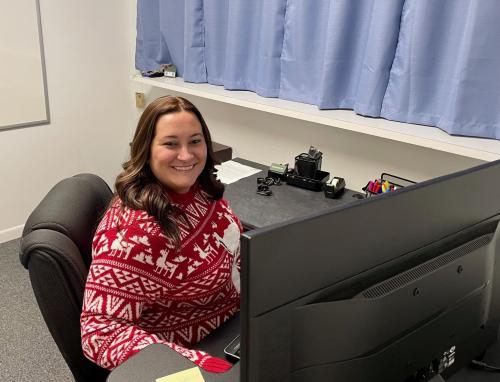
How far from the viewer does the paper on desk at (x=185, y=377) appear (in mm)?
764

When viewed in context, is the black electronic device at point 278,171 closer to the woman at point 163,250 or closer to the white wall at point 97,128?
the white wall at point 97,128

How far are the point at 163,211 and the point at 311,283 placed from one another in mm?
618

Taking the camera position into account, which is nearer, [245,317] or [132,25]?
[245,317]

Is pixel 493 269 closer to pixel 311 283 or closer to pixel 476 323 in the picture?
pixel 476 323


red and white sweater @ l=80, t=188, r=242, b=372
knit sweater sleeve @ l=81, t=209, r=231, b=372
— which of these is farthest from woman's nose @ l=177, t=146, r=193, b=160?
knit sweater sleeve @ l=81, t=209, r=231, b=372

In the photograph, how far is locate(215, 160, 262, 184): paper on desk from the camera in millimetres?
1958

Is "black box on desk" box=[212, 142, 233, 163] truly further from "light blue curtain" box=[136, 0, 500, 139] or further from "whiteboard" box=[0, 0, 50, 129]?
"whiteboard" box=[0, 0, 50, 129]

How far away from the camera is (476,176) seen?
647 millimetres

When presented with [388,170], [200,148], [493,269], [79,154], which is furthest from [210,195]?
[79,154]

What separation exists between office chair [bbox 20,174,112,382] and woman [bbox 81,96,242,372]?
2.0 inches

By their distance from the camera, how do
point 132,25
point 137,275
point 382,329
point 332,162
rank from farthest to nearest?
point 132,25 → point 332,162 → point 137,275 → point 382,329

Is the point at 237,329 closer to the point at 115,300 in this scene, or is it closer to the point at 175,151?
the point at 115,300

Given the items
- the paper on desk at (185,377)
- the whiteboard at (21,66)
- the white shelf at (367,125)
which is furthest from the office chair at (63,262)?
the whiteboard at (21,66)

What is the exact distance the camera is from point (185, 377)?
77cm
